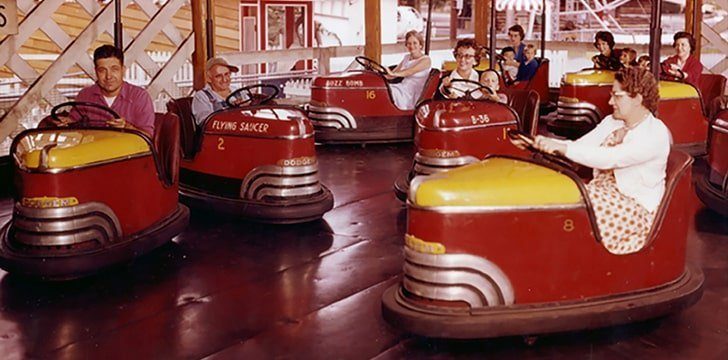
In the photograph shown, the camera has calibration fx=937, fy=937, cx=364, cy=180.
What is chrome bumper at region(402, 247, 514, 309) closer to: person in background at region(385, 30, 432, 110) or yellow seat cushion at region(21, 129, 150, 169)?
yellow seat cushion at region(21, 129, 150, 169)

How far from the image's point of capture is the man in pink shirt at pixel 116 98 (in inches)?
153

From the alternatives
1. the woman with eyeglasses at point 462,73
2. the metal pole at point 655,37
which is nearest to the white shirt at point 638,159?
the metal pole at point 655,37

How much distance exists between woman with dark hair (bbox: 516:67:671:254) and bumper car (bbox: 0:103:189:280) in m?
1.68

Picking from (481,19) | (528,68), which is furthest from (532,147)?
(481,19)

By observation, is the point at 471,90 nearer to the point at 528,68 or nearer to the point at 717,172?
the point at 717,172

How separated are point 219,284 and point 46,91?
326 centimetres

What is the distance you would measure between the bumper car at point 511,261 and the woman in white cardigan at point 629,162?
0.04m

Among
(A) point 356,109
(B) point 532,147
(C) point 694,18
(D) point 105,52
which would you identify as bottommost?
(A) point 356,109

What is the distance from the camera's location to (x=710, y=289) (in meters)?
3.37

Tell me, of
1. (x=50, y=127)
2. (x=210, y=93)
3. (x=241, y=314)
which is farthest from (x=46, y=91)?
(x=241, y=314)

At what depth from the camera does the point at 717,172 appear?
455 cm

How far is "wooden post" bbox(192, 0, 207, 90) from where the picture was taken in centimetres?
708

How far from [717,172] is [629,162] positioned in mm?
2008

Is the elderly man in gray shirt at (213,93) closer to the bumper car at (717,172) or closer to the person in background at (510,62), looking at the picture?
the bumper car at (717,172)
